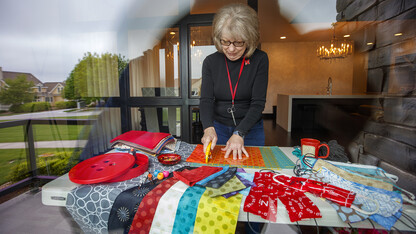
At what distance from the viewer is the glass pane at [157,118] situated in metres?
2.14

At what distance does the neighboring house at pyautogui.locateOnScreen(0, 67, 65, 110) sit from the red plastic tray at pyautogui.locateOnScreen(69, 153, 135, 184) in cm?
64

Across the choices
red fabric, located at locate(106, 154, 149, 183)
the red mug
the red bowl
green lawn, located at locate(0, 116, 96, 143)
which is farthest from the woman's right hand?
green lawn, located at locate(0, 116, 96, 143)

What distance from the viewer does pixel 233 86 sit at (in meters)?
0.98

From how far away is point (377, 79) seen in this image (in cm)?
95

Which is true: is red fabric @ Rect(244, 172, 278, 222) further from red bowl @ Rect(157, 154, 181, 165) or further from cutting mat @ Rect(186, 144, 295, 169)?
red bowl @ Rect(157, 154, 181, 165)

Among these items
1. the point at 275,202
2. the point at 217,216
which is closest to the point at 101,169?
the point at 217,216

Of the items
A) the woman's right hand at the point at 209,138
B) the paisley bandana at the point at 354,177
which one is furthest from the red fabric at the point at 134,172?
the paisley bandana at the point at 354,177

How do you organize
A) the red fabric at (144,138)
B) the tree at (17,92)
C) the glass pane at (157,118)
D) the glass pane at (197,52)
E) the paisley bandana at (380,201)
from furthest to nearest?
1. the glass pane at (157,118)
2. the glass pane at (197,52)
3. the tree at (17,92)
4. the red fabric at (144,138)
5. the paisley bandana at (380,201)

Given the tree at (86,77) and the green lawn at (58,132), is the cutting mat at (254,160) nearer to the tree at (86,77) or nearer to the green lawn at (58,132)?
the tree at (86,77)

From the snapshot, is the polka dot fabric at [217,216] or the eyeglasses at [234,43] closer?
the polka dot fabric at [217,216]

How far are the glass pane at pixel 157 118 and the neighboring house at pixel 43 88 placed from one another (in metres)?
1.01

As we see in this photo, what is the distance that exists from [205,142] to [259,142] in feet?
1.26

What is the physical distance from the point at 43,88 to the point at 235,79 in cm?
104

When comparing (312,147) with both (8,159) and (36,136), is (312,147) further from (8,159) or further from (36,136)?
(36,136)
